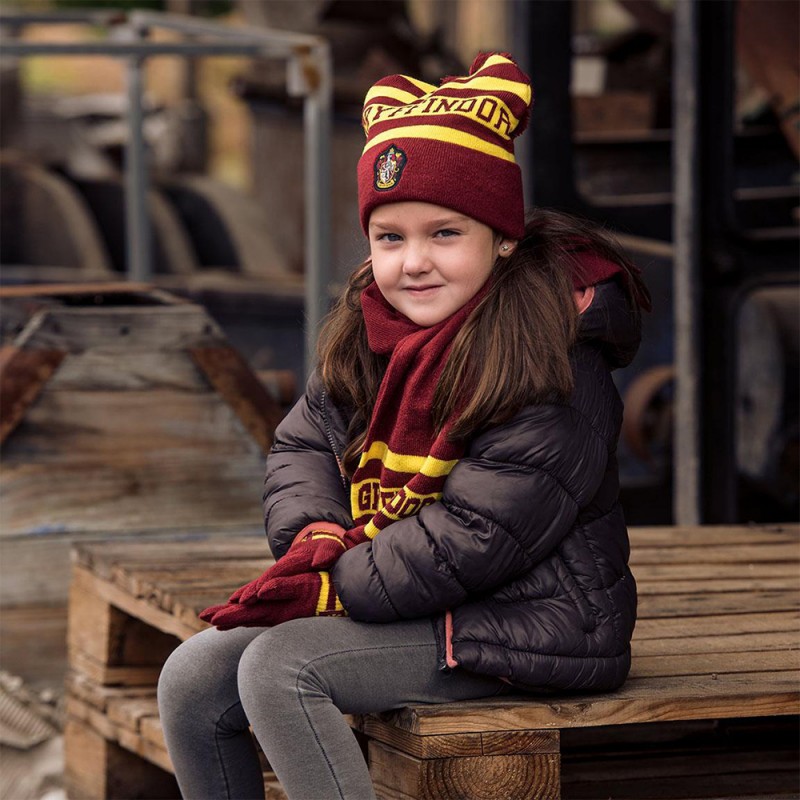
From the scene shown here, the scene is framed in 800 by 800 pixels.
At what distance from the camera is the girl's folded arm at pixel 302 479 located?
263 cm

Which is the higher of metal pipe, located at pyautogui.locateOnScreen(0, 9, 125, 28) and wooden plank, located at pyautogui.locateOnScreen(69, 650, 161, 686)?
metal pipe, located at pyautogui.locateOnScreen(0, 9, 125, 28)

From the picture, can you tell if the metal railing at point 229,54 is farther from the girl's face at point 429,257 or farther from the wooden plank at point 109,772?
the girl's face at point 429,257

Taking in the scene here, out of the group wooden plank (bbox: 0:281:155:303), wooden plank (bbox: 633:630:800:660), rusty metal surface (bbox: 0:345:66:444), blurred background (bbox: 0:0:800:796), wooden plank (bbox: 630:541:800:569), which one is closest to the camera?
wooden plank (bbox: 633:630:800:660)

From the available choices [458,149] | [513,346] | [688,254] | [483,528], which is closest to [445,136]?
[458,149]

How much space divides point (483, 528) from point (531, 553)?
9 cm

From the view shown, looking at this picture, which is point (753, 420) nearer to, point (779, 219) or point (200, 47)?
point (779, 219)

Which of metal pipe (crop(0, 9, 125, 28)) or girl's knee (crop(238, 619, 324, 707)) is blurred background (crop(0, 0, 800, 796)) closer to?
metal pipe (crop(0, 9, 125, 28))

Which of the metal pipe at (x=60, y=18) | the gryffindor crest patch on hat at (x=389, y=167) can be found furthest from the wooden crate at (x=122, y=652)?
the metal pipe at (x=60, y=18)

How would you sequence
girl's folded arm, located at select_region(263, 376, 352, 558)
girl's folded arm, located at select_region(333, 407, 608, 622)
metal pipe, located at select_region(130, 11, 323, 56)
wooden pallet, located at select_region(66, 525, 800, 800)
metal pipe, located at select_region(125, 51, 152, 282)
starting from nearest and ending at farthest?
1. girl's folded arm, located at select_region(333, 407, 608, 622)
2. wooden pallet, located at select_region(66, 525, 800, 800)
3. girl's folded arm, located at select_region(263, 376, 352, 558)
4. metal pipe, located at select_region(130, 11, 323, 56)
5. metal pipe, located at select_region(125, 51, 152, 282)

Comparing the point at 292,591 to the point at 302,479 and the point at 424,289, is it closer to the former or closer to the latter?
the point at 302,479

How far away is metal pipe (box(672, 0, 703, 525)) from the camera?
4.62 meters

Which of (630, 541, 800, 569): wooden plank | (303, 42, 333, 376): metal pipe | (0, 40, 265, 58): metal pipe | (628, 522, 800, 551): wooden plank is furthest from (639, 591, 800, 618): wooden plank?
(0, 40, 265, 58): metal pipe

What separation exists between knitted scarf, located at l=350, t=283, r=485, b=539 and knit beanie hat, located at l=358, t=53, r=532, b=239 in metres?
0.16

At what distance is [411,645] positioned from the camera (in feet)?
8.23
